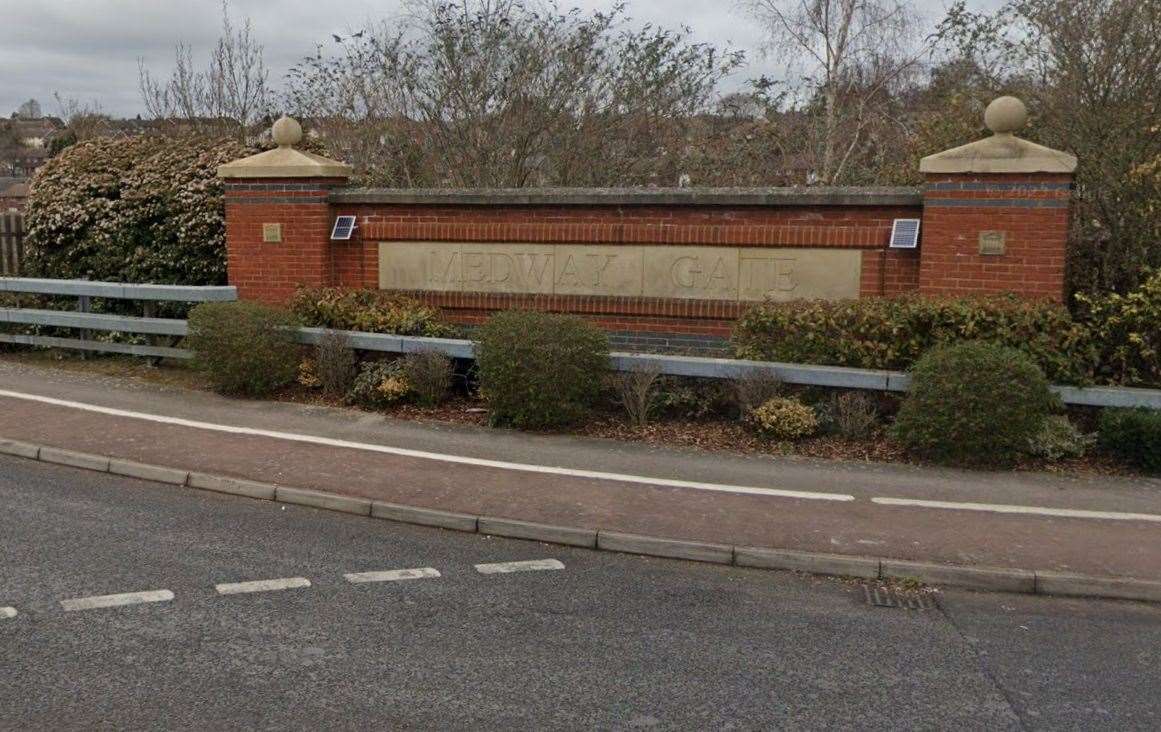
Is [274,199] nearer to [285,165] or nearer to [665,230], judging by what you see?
[285,165]

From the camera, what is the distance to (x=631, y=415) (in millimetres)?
9297

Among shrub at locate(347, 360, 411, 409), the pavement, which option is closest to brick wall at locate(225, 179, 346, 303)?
shrub at locate(347, 360, 411, 409)

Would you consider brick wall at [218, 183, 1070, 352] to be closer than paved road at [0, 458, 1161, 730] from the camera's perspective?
No

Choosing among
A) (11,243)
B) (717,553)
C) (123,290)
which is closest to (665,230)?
(717,553)

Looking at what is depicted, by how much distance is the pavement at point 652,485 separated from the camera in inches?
252

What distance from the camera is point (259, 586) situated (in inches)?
223

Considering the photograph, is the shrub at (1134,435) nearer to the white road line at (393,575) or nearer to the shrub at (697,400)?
the shrub at (697,400)

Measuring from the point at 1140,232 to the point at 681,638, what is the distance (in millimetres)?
6856

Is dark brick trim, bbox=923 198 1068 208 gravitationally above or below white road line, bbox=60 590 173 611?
above

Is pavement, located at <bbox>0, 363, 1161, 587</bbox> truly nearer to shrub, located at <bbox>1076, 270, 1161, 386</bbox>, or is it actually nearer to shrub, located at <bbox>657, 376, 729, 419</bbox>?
shrub, located at <bbox>657, 376, 729, 419</bbox>

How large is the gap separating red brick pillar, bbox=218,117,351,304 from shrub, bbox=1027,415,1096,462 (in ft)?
24.3

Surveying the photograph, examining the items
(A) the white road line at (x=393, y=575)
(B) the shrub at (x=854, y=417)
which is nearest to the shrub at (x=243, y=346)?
(A) the white road line at (x=393, y=575)

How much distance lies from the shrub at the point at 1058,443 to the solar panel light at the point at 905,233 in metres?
2.01

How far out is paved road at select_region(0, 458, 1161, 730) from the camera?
423cm
